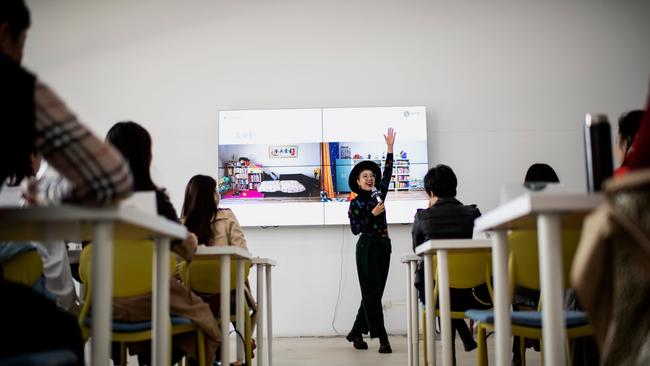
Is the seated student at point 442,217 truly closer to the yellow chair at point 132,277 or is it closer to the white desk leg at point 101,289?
the yellow chair at point 132,277

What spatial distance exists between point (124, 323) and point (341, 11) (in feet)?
14.6

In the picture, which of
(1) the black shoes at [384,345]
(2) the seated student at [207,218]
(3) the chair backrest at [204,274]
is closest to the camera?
(3) the chair backrest at [204,274]

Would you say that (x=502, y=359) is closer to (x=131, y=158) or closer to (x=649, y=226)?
(x=649, y=226)

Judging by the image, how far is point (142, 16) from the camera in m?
6.37

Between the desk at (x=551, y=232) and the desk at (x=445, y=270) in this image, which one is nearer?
the desk at (x=551, y=232)

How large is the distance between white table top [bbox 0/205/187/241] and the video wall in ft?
14.0

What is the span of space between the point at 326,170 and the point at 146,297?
11.8 feet

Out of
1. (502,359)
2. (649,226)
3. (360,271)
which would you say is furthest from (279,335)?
(649,226)

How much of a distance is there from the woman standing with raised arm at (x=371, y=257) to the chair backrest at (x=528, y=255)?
8.10 ft

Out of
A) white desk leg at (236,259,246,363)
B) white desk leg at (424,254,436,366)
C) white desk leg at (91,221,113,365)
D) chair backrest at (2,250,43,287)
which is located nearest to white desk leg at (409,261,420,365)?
white desk leg at (424,254,436,366)

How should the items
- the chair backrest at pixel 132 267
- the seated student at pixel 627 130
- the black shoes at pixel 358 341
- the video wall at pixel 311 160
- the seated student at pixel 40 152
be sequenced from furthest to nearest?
the video wall at pixel 311 160, the black shoes at pixel 358 341, the seated student at pixel 627 130, the chair backrest at pixel 132 267, the seated student at pixel 40 152

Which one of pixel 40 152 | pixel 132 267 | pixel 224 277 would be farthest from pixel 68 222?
pixel 224 277

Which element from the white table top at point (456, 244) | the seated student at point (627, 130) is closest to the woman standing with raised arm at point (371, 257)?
the white table top at point (456, 244)

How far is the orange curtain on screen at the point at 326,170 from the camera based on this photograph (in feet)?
19.5
